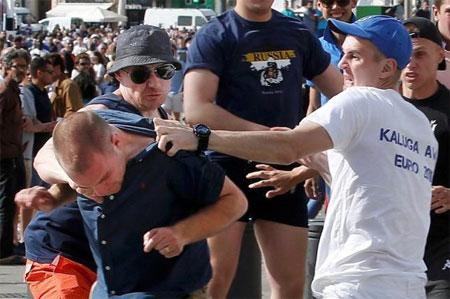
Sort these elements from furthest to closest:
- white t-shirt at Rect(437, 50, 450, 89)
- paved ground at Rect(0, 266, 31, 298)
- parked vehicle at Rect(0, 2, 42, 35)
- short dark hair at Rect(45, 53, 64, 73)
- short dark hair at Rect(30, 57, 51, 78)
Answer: parked vehicle at Rect(0, 2, 42, 35) < short dark hair at Rect(45, 53, 64, 73) < short dark hair at Rect(30, 57, 51, 78) < paved ground at Rect(0, 266, 31, 298) < white t-shirt at Rect(437, 50, 450, 89)

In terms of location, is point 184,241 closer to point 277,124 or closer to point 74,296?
point 74,296

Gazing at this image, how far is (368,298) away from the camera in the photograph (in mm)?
3562

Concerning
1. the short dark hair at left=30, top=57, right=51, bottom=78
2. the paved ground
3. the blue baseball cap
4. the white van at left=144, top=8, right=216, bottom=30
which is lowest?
the white van at left=144, top=8, right=216, bottom=30

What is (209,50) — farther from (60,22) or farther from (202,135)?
(60,22)

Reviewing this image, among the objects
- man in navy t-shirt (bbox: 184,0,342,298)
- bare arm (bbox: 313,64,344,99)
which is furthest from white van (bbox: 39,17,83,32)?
man in navy t-shirt (bbox: 184,0,342,298)

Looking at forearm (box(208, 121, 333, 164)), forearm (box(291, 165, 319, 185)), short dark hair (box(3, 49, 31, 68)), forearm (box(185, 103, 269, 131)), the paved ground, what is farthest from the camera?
short dark hair (box(3, 49, 31, 68))

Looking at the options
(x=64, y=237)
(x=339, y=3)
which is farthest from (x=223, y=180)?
(x=339, y=3)

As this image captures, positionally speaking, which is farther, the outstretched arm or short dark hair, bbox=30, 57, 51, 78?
short dark hair, bbox=30, 57, 51, 78

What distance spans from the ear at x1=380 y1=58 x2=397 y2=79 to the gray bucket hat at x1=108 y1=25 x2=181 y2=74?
2.97 feet

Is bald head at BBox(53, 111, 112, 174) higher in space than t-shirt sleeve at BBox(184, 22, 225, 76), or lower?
higher

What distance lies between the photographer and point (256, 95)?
5109 mm

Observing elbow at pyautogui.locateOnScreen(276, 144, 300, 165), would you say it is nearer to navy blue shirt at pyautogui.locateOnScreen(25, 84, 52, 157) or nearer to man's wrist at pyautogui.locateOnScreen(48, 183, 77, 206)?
man's wrist at pyautogui.locateOnScreen(48, 183, 77, 206)

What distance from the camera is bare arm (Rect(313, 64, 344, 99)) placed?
5.42m

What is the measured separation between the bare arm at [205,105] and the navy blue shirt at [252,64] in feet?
0.15
